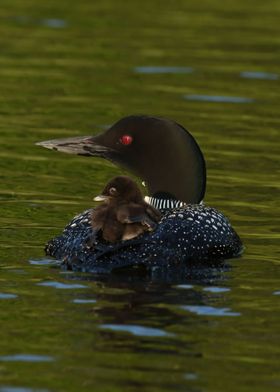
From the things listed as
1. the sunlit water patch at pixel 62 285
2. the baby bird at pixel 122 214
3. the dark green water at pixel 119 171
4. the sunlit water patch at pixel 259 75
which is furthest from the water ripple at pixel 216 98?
the sunlit water patch at pixel 62 285

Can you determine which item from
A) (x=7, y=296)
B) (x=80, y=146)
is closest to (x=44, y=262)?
(x=7, y=296)

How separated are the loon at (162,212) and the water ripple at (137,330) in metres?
0.99

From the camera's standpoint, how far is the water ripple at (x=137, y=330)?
6.51m

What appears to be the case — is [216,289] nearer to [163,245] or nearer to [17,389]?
[163,245]

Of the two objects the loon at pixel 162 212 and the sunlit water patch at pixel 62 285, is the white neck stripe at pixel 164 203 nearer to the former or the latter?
the loon at pixel 162 212

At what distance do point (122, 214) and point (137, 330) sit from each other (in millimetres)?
1182

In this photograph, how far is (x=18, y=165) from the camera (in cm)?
1098

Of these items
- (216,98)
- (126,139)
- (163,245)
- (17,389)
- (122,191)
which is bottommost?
(17,389)

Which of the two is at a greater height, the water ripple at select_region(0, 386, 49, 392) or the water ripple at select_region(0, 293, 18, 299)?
the water ripple at select_region(0, 293, 18, 299)

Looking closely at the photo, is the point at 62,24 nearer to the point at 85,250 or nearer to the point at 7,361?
the point at 85,250

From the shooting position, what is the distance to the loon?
25.1ft

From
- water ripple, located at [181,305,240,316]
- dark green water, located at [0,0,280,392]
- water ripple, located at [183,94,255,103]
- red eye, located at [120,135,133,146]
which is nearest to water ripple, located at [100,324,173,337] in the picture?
dark green water, located at [0,0,280,392]

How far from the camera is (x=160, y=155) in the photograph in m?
8.91

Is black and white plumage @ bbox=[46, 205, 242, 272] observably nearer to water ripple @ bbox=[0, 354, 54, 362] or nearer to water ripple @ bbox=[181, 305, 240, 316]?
water ripple @ bbox=[181, 305, 240, 316]
